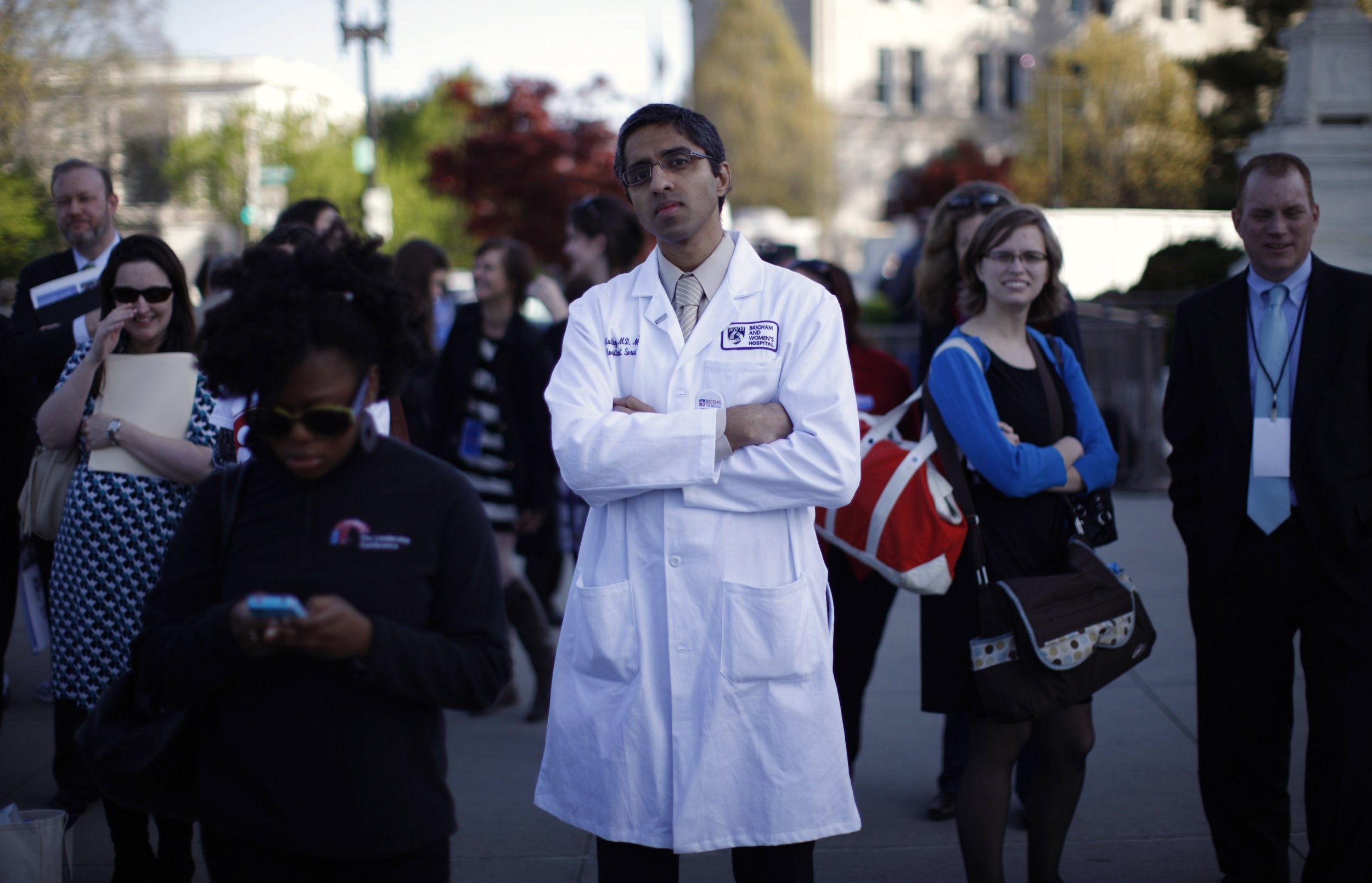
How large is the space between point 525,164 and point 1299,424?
1094 inches

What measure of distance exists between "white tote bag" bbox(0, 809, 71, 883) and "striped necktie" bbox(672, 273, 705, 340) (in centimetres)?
231

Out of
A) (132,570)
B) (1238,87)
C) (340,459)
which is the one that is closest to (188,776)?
(340,459)

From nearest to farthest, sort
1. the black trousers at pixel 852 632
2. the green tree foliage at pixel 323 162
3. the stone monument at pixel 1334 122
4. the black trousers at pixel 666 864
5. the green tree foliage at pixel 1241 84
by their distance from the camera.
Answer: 1. the black trousers at pixel 666 864
2. the black trousers at pixel 852 632
3. the stone monument at pixel 1334 122
4. the green tree foliage at pixel 1241 84
5. the green tree foliage at pixel 323 162

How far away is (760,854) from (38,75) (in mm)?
16489

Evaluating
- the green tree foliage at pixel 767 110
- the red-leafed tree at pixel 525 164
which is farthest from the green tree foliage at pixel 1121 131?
the red-leafed tree at pixel 525 164

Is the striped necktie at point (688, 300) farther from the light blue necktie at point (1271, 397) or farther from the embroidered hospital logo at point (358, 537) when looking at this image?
the light blue necktie at point (1271, 397)

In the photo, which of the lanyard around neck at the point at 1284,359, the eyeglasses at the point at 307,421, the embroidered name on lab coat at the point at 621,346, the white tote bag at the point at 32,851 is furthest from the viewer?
the lanyard around neck at the point at 1284,359

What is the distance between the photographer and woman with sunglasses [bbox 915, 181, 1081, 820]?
189 inches

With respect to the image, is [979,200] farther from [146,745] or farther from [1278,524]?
[146,745]

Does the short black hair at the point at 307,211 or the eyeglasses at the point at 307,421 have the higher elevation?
the short black hair at the point at 307,211

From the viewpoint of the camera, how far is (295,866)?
2.43m

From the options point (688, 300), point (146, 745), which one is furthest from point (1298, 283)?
point (146, 745)

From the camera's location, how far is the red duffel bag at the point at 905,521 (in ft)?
12.6

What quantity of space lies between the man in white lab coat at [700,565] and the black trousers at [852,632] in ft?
4.84
